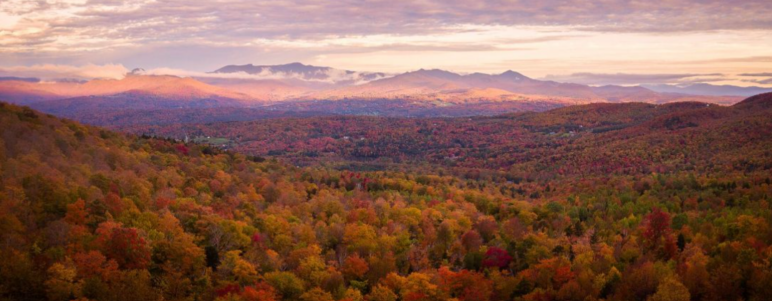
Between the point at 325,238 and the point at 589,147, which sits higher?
the point at 325,238

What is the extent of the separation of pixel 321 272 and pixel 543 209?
1371 inches

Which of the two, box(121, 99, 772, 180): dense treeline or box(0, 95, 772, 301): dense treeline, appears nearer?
box(0, 95, 772, 301): dense treeline

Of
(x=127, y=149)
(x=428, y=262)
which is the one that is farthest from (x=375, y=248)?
(x=127, y=149)

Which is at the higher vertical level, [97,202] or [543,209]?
[97,202]

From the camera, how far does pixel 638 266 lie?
137ft

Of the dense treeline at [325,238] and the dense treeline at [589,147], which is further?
the dense treeline at [589,147]

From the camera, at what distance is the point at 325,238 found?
50438 millimetres

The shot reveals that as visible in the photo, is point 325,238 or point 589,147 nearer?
point 325,238

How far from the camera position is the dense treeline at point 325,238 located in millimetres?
35250

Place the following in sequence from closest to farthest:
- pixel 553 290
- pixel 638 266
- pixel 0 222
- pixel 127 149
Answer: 1. pixel 0 222
2. pixel 553 290
3. pixel 638 266
4. pixel 127 149

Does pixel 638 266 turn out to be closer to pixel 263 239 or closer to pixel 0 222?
pixel 263 239

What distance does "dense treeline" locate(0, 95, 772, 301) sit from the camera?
116 feet

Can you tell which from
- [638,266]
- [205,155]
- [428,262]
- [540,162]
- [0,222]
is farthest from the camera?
[540,162]

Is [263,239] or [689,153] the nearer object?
[263,239]
